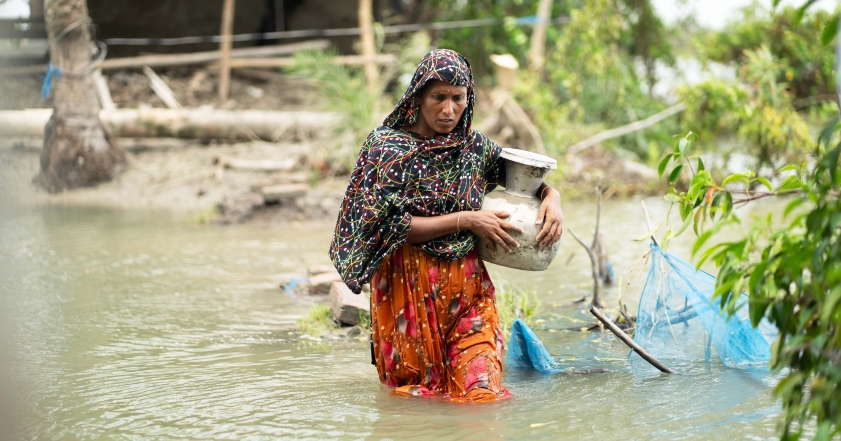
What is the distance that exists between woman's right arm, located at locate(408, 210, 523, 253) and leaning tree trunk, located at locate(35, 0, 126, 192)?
7490 millimetres

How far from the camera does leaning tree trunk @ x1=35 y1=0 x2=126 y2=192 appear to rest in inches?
380

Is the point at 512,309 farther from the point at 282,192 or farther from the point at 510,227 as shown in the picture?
the point at 282,192

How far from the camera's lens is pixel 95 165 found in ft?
33.6

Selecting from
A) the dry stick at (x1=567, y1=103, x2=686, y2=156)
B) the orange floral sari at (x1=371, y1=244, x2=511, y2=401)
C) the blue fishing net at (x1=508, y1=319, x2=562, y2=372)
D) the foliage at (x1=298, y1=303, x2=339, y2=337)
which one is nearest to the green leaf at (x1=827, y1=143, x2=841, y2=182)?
the orange floral sari at (x1=371, y1=244, x2=511, y2=401)

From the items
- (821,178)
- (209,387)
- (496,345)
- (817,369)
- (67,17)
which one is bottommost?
(209,387)

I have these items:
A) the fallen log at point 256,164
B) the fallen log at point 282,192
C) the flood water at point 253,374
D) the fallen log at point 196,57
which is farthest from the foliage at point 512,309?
the fallen log at point 196,57

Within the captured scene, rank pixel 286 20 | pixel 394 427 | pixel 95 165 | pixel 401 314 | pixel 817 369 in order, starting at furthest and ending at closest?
pixel 286 20 → pixel 95 165 → pixel 401 314 → pixel 394 427 → pixel 817 369

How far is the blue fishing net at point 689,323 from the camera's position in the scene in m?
3.77

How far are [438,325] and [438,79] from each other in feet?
3.21

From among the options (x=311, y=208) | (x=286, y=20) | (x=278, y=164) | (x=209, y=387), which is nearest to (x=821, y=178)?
→ (x=209, y=387)

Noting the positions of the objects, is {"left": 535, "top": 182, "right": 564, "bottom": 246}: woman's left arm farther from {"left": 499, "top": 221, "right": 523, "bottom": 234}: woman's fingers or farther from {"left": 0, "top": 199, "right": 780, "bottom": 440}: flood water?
{"left": 0, "top": 199, "right": 780, "bottom": 440}: flood water

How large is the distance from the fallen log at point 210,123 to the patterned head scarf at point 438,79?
24.3 feet

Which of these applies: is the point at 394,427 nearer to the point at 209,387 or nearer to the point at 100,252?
the point at 209,387

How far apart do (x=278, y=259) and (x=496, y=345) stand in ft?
12.3
